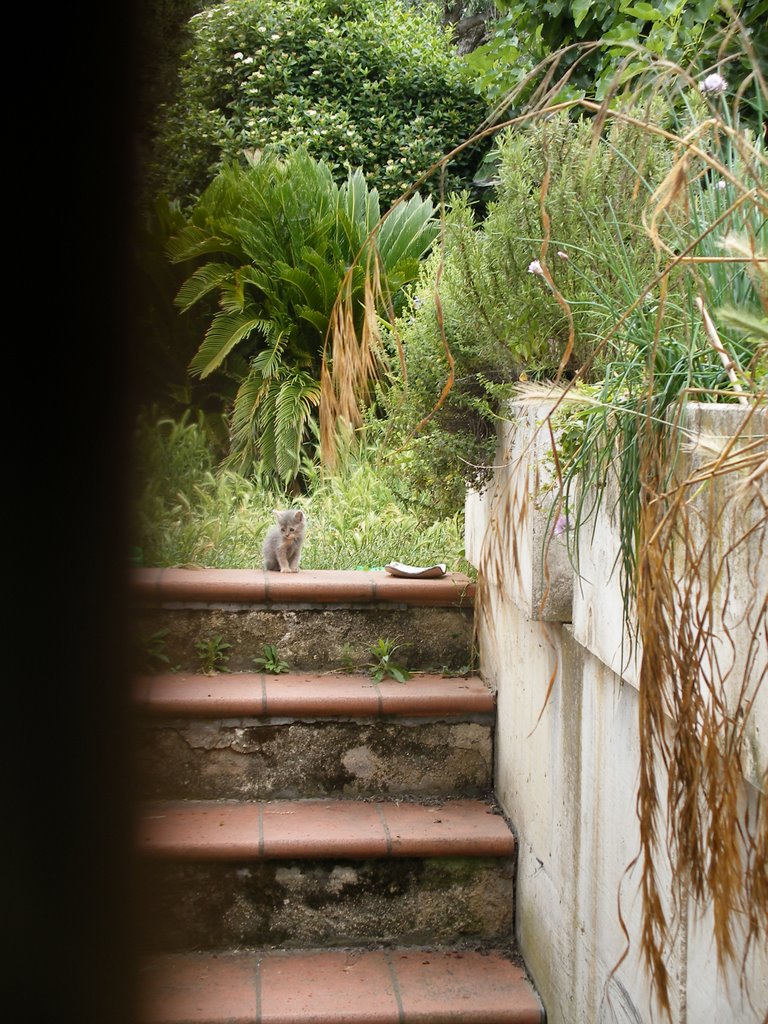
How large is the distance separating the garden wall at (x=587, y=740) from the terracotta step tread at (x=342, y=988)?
117 mm

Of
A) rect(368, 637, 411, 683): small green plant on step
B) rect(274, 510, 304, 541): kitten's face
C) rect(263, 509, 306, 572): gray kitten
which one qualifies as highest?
rect(274, 510, 304, 541): kitten's face

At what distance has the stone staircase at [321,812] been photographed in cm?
251

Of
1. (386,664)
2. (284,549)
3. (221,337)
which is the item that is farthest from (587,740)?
(221,337)

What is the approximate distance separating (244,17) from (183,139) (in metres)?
1.94

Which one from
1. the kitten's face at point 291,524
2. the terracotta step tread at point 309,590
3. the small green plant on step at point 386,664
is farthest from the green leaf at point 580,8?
the small green plant on step at point 386,664

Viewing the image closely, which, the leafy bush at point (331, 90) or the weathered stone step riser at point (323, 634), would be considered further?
the leafy bush at point (331, 90)

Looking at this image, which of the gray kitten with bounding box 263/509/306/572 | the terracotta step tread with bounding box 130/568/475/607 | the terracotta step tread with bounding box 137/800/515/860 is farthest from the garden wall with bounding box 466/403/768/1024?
the gray kitten with bounding box 263/509/306/572

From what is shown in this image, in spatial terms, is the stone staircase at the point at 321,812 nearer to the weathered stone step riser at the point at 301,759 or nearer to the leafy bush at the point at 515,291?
the weathered stone step riser at the point at 301,759

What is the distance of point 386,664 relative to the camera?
318cm

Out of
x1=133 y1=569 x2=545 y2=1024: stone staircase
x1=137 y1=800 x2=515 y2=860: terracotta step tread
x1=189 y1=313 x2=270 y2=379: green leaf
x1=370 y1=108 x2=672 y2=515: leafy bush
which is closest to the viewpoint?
x1=370 y1=108 x2=672 y2=515: leafy bush

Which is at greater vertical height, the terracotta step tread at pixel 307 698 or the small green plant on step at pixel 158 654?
the small green plant on step at pixel 158 654

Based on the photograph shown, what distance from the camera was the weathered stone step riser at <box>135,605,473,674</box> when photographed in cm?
321

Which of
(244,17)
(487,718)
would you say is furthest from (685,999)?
(244,17)

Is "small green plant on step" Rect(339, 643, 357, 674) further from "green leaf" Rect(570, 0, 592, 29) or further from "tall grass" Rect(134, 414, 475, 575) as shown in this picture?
"green leaf" Rect(570, 0, 592, 29)
